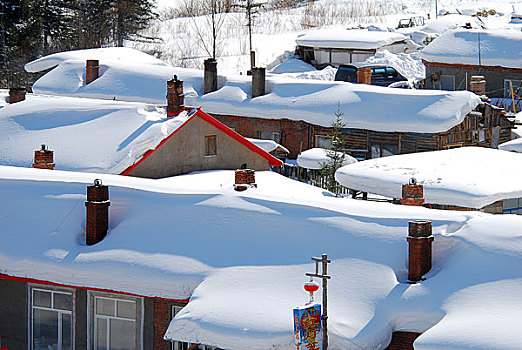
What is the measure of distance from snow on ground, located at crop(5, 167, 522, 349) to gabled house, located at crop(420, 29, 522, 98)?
3501 centimetres

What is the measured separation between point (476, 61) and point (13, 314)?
37887mm

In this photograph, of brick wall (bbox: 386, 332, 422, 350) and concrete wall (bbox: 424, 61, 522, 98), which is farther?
concrete wall (bbox: 424, 61, 522, 98)

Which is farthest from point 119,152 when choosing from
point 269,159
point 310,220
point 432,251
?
point 432,251

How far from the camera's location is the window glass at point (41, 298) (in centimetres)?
1900

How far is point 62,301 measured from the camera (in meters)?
18.9

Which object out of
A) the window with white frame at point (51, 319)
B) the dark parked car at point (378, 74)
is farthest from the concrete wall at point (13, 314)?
the dark parked car at point (378, 74)

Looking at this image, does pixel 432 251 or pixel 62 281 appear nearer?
pixel 432 251

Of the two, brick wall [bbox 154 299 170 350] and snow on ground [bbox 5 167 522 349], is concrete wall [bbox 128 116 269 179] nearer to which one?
snow on ground [bbox 5 167 522 349]

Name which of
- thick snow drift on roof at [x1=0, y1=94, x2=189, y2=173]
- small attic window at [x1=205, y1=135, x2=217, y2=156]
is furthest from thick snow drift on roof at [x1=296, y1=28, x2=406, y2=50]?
small attic window at [x1=205, y1=135, x2=217, y2=156]

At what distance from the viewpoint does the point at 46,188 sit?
19.9 metres

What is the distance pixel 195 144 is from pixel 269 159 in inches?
138

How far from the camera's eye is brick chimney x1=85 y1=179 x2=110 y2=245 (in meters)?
18.5

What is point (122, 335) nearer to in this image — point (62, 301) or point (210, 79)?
point (62, 301)

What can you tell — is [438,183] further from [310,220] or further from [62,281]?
[62,281]
